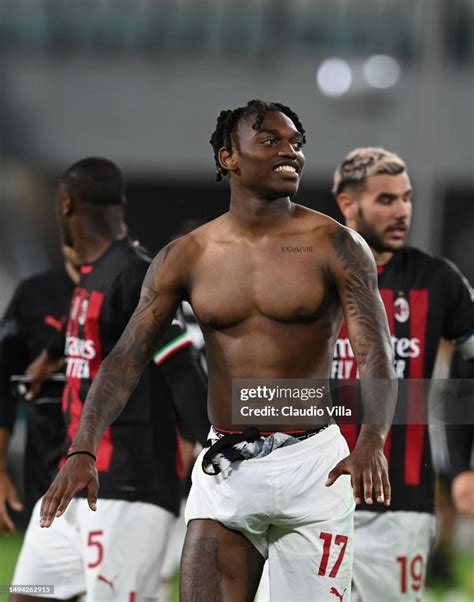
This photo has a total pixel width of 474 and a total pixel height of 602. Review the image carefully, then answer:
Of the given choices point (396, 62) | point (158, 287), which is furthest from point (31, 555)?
point (396, 62)

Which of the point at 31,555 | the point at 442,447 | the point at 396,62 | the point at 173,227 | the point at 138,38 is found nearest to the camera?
the point at 31,555

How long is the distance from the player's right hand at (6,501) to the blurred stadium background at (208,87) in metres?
1.36

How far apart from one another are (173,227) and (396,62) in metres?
9.84

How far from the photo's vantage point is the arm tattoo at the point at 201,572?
304cm

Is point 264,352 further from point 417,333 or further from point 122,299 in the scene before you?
point 417,333

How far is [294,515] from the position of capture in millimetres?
3092

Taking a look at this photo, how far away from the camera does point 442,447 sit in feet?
14.6

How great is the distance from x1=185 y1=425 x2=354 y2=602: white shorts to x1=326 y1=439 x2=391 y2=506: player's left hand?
0.25 m

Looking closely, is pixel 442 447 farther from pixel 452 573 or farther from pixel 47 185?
pixel 47 185

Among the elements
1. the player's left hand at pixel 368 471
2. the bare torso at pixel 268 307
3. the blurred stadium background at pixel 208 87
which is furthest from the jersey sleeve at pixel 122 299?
the blurred stadium background at pixel 208 87

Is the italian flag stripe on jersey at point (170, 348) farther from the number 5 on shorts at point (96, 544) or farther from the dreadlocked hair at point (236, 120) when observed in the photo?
the dreadlocked hair at point (236, 120)

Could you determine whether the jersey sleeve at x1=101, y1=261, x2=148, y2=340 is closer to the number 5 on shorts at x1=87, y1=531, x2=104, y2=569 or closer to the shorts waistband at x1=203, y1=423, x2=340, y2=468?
the number 5 on shorts at x1=87, y1=531, x2=104, y2=569

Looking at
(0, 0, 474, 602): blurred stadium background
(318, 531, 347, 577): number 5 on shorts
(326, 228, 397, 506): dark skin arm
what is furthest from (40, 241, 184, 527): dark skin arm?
(0, 0, 474, 602): blurred stadium background

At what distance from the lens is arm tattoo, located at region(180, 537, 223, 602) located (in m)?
3.04
